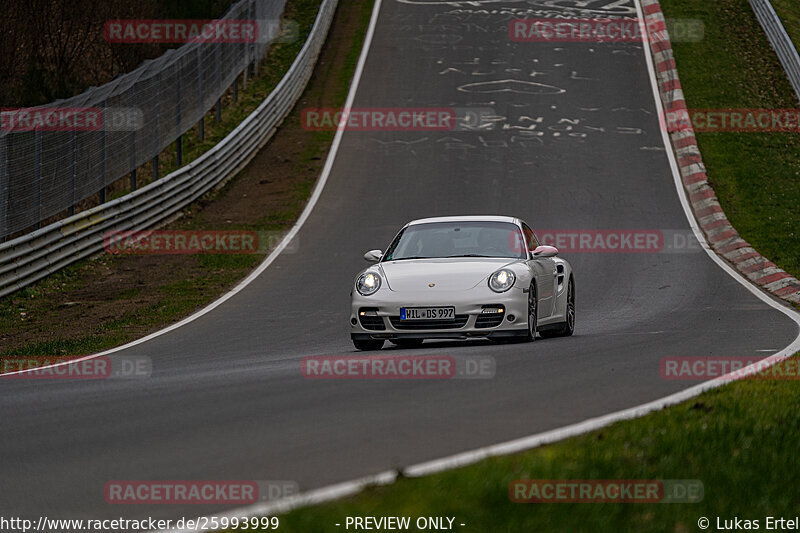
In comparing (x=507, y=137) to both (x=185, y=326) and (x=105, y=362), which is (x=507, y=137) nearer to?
(x=185, y=326)

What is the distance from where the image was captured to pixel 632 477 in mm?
5707

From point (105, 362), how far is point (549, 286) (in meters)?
5.02

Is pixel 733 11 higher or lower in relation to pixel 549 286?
higher

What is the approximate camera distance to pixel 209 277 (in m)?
22.0

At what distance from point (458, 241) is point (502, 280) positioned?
140cm

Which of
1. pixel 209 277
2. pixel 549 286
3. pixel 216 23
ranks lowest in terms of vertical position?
pixel 209 277

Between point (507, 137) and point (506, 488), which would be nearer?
point (506, 488)

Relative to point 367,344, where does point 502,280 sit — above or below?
above

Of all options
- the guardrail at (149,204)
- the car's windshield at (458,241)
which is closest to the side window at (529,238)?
the car's windshield at (458,241)

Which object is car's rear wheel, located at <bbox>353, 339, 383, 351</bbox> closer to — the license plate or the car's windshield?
the license plate

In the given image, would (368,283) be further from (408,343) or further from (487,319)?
(487,319)

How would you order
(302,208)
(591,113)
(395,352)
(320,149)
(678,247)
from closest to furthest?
1. (395,352)
2. (678,247)
3. (302,208)
4. (320,149)
5. (591,113)

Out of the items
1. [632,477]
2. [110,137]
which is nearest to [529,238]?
[632,477]

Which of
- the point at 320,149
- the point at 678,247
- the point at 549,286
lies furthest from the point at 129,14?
the point at 549,286
